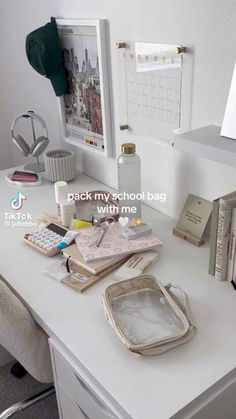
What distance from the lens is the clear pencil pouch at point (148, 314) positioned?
791 millimetres

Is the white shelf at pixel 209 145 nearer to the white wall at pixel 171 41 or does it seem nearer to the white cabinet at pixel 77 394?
the white wall at pixel 171 41

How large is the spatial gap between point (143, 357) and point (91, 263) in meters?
0.33

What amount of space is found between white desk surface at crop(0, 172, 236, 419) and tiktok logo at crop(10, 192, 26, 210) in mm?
206

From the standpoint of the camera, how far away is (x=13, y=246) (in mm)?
1188

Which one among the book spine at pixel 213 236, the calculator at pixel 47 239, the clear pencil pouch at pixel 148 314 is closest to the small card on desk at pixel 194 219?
the book spine at pixel 213 236

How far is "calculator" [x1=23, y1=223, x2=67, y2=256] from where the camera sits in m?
1.13

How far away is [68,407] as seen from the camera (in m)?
1.01

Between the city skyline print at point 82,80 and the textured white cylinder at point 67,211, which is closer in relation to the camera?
the textured white cylinder at point 67,211

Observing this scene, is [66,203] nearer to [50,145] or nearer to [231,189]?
[231,189]

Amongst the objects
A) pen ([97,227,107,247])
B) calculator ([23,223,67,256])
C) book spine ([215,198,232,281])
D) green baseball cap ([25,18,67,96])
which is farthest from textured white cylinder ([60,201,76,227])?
green baseball cap ([25,18,67,96])

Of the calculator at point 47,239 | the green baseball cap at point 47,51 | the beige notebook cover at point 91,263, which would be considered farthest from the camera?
the green baseball cap at point 47,51

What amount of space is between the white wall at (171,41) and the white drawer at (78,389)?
1.98ft

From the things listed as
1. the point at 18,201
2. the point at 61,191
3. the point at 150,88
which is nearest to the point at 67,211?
the point at 61,191


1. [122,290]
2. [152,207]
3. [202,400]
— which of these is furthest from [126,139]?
[202,400]
